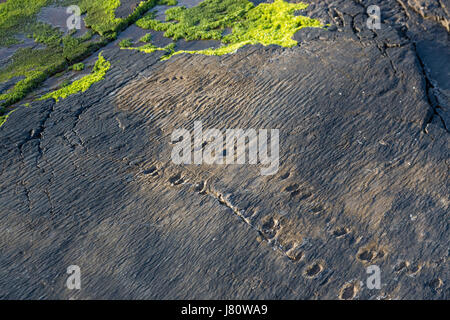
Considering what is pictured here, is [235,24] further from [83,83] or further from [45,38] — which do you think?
[45,38]

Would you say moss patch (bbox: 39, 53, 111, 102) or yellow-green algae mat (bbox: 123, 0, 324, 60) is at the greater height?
yellow-green algae mat (bbox: 123, 0, 324, 60)

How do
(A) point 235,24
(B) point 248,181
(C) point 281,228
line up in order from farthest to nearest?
(A) point 235,24
(B) point 248,181
(C) point 281,228

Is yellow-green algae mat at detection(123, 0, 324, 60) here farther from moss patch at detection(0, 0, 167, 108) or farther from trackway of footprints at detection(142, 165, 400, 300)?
trackway of footprints at detection(142, 165, 400, 300)

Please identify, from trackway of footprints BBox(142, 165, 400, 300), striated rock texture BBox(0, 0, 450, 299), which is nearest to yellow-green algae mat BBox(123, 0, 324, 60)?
striated rock texture BBox(0, 0, 450, 299)

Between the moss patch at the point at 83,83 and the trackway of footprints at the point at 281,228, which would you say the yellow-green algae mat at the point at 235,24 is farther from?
the trackway of footprints at the point at 281,228

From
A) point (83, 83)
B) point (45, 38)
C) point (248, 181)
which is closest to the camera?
point (248, 181)

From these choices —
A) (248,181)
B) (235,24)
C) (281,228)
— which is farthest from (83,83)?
(281,228)

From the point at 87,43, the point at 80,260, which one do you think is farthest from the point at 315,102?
the point at 87,43
